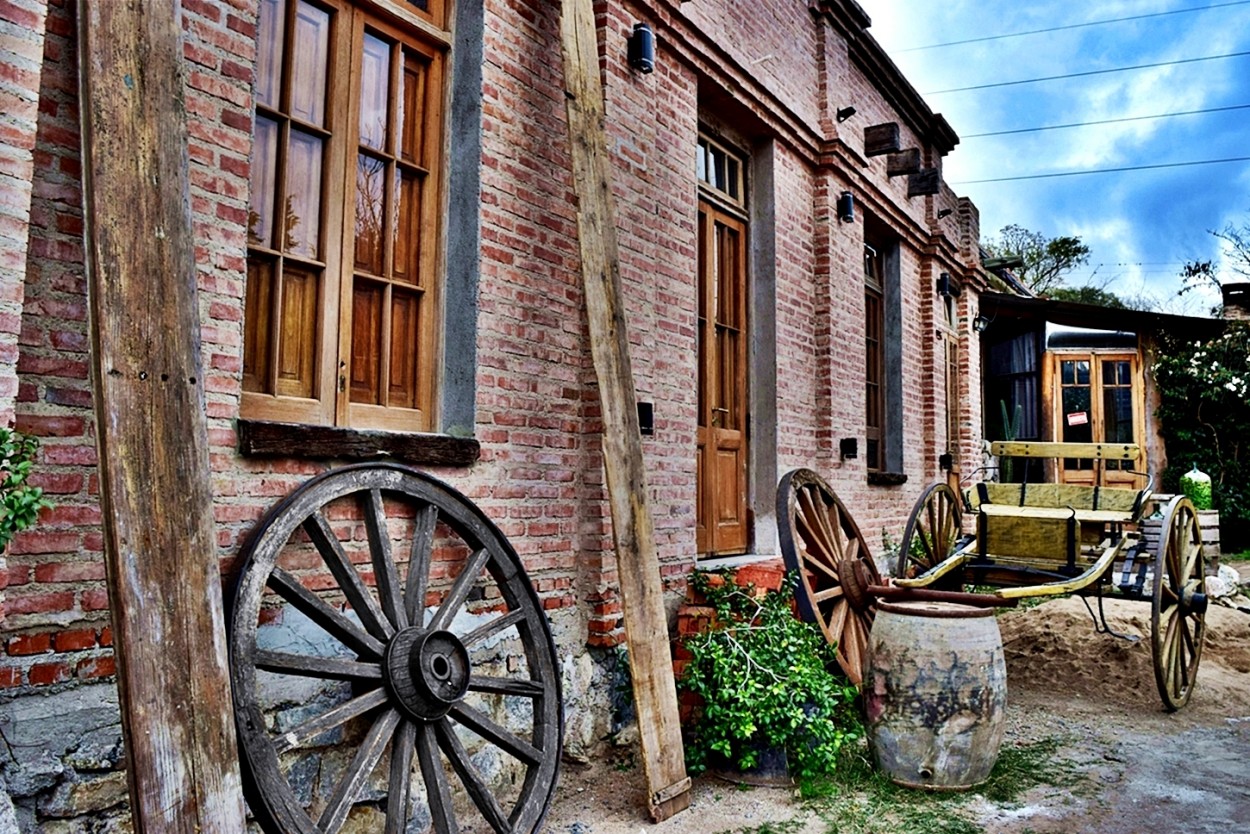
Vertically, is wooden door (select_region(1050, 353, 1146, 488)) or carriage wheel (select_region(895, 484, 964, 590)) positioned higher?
wooden door (select_region(1050, 353, 1146, 488))

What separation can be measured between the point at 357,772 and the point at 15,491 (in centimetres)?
137

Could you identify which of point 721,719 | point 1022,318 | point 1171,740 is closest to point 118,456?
point 721,719

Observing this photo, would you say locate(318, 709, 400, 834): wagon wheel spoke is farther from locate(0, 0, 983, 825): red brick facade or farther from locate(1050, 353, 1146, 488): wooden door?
locate(1050, 353, 1146, 488): wooden door

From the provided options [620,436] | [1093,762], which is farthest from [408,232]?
[1093,762]

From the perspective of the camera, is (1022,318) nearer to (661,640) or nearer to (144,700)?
(661,640)

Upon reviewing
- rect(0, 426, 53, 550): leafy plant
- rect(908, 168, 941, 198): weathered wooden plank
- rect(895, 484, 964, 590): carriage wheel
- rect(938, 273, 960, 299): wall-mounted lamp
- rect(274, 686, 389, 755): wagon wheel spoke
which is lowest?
rect(274, 686, 389, 755): wagon wheel spoke

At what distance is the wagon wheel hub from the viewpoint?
3141 millimetres

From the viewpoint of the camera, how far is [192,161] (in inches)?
115

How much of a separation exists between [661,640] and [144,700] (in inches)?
91.9

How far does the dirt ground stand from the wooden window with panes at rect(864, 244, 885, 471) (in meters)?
2.44

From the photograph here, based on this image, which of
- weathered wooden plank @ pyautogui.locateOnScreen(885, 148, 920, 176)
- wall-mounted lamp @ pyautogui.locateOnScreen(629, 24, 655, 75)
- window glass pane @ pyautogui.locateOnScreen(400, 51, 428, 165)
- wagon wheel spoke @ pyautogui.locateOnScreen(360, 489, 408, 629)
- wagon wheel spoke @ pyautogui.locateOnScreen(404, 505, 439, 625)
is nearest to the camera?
wagon wheel spoke @ pyautogui.locateOnScreen(360, 489, 408, 629)

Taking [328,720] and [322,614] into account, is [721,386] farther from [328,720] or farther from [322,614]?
[328,720]

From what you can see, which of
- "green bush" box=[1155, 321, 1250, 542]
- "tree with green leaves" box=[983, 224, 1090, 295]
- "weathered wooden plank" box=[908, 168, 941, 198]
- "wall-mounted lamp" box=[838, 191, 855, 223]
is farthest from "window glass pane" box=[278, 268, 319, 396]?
"tree with green leaves" box=[983, 224, 1090, 295]

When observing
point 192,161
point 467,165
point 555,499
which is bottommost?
point 555,499
